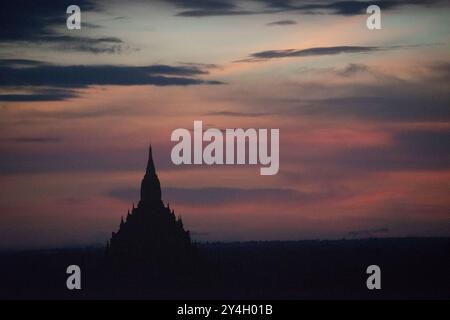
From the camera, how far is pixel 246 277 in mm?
40781

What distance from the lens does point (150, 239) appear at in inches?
1758

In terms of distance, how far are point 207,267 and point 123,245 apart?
Result: 3.63 metres

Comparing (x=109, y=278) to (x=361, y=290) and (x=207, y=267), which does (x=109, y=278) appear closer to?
(x=207, y=267)

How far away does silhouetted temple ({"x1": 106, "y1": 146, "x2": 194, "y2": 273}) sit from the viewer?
39844mm

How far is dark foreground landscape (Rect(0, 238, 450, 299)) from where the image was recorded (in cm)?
3641

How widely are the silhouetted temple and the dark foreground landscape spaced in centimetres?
75

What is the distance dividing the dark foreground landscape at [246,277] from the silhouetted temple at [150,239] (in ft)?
2.46

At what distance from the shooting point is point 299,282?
4353cm

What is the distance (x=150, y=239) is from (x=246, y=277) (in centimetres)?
580

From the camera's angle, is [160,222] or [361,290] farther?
[160,222]

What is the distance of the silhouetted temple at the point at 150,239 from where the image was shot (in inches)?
1569
